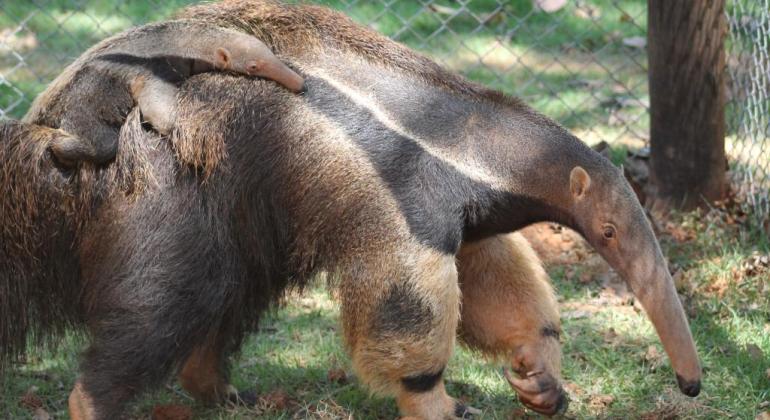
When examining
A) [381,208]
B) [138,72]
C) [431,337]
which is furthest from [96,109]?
[431,337]

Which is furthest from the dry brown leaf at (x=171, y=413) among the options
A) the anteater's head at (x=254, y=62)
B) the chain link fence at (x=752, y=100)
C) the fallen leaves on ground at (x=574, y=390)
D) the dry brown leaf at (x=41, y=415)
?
the chain link fence at (x=752, y=100)

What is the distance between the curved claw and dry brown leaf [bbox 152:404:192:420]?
181cm

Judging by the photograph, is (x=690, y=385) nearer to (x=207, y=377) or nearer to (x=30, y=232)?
(x=207, y=377)

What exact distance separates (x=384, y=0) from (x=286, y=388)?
5.85 m

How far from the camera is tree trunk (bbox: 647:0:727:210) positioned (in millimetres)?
8211

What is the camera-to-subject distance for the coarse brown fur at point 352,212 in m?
5.32

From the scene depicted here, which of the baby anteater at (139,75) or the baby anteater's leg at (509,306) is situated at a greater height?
the baby anteater at (139,75)

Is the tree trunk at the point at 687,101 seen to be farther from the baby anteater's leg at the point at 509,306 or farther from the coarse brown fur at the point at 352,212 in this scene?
the coarse brown fur at the point at 352,212

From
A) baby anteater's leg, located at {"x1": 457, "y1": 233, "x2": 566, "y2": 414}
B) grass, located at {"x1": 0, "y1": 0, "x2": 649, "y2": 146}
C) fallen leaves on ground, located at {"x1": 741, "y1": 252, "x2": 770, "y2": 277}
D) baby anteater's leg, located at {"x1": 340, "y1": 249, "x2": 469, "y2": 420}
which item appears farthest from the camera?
grass, located at {"x1": 0, "y1": 0, "x2": 649, "y2": 146}

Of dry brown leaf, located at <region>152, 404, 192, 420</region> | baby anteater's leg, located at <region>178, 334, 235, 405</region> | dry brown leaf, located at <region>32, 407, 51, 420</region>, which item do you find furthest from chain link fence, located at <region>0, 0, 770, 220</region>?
dry brown leaf, located at <region>152, 404, 192, 420</region>

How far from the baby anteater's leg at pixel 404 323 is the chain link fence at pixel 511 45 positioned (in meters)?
4.50

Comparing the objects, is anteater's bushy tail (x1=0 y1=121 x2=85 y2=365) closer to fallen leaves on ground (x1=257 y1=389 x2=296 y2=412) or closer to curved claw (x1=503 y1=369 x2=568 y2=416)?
fallen leaves on ground (x1=257 y1=389 x2=296 y2=412)

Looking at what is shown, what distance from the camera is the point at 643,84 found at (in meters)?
10.8

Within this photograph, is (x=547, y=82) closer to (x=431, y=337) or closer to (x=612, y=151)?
(x=612, y=151)
